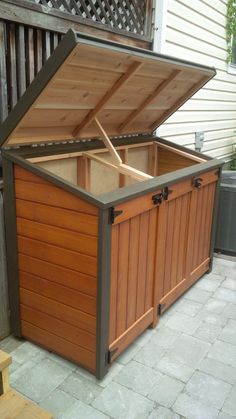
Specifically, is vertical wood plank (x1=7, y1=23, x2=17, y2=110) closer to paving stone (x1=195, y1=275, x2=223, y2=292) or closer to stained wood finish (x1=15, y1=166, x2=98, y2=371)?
stained wood finish (x1=15, y1=166, x2=98, y2=371)

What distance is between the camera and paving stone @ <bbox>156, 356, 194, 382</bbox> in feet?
7.66

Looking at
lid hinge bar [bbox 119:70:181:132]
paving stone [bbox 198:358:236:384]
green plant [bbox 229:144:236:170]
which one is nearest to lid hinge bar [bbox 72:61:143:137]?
lid hinge bar [bbox 119:70:181:132]

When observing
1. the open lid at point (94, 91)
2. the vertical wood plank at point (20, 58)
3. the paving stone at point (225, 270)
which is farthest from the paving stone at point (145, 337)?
the vertical wood plank at point (20, 58)

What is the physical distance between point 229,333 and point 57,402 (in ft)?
4.51

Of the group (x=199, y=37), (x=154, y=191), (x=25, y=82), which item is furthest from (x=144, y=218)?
(x=199, y=37)

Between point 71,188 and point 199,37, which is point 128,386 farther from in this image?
point 199,37

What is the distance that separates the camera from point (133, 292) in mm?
2426

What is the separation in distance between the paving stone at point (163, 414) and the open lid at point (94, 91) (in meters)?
1.74

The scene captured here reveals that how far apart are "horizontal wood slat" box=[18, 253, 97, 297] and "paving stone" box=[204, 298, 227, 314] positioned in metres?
1.40

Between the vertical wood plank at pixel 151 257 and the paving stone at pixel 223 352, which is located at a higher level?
the vertical wood plank at pixel 151 257

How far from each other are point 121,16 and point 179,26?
1.11 metres

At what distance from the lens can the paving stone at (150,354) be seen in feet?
8.05

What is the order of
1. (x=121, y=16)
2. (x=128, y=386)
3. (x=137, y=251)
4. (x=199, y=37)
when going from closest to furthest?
1. (x=128, y=386)
2. (x=137, y=251)
3. (x=121, y=16)
4. (x=199, y=37)

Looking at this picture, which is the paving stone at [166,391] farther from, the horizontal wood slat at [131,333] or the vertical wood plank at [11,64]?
the vertical wood plank at [11,64]
